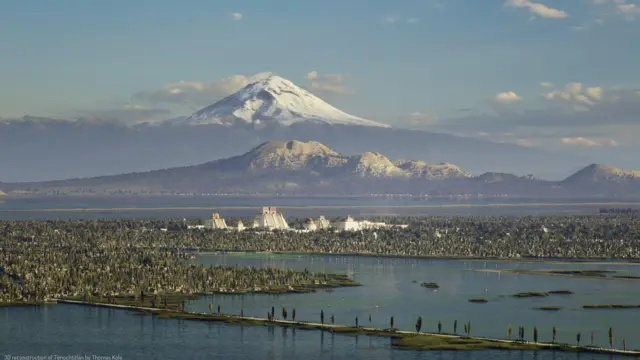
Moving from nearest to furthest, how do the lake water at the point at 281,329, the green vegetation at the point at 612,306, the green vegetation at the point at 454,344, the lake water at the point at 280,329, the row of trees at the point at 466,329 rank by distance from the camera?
the lake water at the point at 281,329
the lake water at the point at 280,329
the green vegetation at the point at 454,344
the row of trees at the point at 466,329
the green vegetation at the point at 612,306

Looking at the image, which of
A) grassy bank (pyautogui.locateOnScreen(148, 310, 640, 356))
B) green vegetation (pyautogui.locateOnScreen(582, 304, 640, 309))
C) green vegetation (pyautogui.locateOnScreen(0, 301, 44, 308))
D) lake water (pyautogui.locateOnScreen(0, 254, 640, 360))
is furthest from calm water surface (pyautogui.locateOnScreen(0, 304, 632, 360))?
green vegetation (pyautogui.locateOnScreen(582, 304, 640, 309))

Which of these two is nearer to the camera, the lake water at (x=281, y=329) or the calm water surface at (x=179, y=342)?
the calm water surface at (x=179, y=342)

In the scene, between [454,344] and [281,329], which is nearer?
[454,344]

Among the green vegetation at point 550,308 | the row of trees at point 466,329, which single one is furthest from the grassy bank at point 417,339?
the green vegetation at point 550,308

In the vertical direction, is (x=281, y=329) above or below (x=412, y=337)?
above

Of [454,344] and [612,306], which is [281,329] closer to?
[454,344]

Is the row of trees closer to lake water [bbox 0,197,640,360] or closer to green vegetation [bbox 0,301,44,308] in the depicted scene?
lake water [bbox 0,197,640,360]

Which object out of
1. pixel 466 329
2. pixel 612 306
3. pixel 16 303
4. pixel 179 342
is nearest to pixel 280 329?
pixel 179 342

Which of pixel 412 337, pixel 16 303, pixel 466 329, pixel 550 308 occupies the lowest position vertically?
pixel 412 337

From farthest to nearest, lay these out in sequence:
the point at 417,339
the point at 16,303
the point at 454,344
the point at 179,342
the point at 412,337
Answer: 1. the point at 16,303
2. the point at 412,337
3. the point at 417,339
4. the point at 179,342
5. the point at 454,344

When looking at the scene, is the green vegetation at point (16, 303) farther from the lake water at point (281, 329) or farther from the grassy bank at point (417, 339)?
the grassy bank at point (417, 339)

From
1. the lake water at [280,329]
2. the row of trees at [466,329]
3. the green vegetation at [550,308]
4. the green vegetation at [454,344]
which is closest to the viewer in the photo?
the lake water at [280,329]
